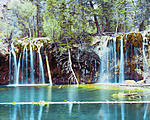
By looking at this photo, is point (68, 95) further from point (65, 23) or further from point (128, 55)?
point (65, 23)

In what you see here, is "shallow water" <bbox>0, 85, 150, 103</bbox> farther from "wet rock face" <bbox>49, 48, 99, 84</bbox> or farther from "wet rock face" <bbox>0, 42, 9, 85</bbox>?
"wet rock face" <bbox>49, 48, 99, 84</bbox>

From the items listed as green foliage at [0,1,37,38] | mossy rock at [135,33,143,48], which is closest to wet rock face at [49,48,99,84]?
mossy rock at [135,33,143,48]

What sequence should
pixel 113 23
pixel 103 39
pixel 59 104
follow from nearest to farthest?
pixel 59 104
pixel 103 39
pixel 113 23

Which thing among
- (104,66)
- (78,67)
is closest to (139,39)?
(104,66)

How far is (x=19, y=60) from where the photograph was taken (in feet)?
56.5

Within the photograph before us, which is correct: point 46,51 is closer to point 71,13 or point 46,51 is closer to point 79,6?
point 71,13

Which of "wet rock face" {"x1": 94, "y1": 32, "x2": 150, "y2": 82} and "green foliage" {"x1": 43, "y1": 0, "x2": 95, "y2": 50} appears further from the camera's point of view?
"green foliage" {"x1": 43, "y1": 0, "x2": 95, "y2": 50}

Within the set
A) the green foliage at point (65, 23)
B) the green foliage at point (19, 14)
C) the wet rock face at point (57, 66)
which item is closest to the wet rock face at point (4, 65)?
the wet rock face at point (57, 66)

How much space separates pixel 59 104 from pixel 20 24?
1739 cm

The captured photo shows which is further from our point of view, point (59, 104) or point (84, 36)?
point (84, 36)

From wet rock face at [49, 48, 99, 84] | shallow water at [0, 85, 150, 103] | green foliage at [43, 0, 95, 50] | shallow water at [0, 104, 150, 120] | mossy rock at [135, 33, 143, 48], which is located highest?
green foliage at [43, 0, 95, 50]

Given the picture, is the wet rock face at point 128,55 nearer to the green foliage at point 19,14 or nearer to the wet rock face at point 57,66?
the wet rock face at point 57,66

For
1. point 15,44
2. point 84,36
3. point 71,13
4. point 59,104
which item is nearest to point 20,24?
point 15,44

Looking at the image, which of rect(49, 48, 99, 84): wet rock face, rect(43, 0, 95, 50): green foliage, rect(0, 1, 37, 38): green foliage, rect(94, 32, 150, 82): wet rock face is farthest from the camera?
rect(0, 1, 37, 38): green foliage
